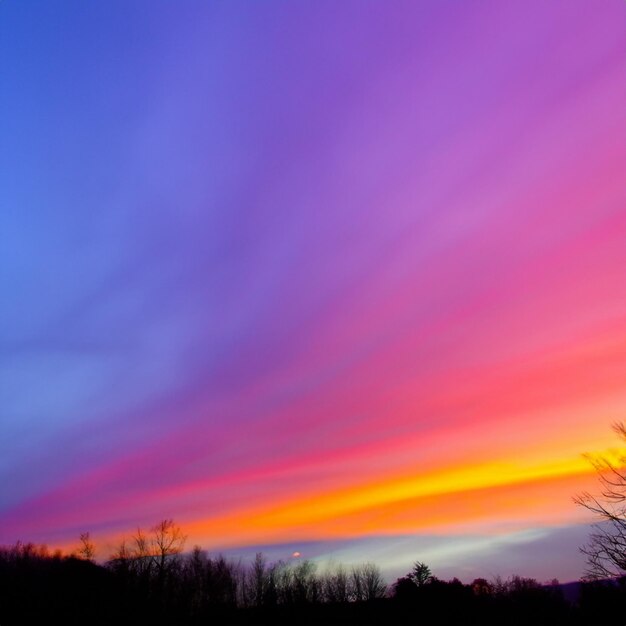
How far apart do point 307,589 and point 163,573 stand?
135 ft

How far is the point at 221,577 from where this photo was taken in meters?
112

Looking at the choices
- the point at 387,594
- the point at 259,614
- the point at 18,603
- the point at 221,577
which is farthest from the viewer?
the point at 387,594

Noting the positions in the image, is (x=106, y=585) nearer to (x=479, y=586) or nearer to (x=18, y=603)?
(x=18, y=603)

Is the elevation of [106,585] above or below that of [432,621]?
above

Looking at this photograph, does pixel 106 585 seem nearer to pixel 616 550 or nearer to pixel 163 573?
pixel 163 573

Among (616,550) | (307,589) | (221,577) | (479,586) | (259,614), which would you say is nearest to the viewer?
(616,550)

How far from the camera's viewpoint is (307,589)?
4791 inches

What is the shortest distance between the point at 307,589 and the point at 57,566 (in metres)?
58.4

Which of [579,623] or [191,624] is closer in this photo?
[579,623]

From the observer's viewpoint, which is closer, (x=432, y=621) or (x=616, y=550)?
(x=616, y=550)

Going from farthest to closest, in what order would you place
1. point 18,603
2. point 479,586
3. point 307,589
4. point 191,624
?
point 479,586, point 307,589, point 191,624, point 18,603

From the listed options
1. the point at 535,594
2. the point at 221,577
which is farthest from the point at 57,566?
the point at 535,594

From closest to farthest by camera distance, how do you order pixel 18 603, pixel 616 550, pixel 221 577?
pixel 616 550 < pixel 18 603 < pixel 221 577

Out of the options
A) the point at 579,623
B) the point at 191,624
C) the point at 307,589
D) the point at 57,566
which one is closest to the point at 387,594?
the point at 307,589
